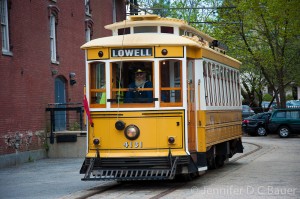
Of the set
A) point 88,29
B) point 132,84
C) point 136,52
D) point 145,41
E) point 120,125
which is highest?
point 88,29

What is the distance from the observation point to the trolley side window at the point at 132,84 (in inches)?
596

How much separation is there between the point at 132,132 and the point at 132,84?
103 centimetres

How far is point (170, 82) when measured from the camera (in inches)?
602

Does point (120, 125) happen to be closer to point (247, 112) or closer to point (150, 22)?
point (150, 22)

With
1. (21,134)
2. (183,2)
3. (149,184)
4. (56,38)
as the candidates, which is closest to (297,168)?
(149,184)

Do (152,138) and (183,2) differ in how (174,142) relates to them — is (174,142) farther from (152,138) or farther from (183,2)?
(183,2)

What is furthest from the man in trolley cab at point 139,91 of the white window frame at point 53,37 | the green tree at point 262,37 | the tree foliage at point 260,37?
the green tree at point 262,37

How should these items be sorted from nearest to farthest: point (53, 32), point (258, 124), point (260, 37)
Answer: point (53, 32), point (258, 124), point (260, 37)

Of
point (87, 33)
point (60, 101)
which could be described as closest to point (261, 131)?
point (87, 33)

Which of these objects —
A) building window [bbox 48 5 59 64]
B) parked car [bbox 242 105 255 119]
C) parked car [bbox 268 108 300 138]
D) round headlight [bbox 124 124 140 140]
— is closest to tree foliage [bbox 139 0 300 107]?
parked car [bbox 268 108 300 138]

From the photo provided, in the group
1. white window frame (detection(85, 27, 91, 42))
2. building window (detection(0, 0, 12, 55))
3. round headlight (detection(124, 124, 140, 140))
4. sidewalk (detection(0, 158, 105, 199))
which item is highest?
white window frame (detection(85, 27, 91, 42))

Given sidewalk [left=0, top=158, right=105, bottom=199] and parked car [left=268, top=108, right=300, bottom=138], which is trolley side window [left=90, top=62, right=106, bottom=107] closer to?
sidewalk [left=0, top=158, right=105, bottom=199]

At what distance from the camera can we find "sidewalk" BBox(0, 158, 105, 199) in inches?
596

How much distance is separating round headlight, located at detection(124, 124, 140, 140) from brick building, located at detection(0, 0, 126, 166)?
347 inches
